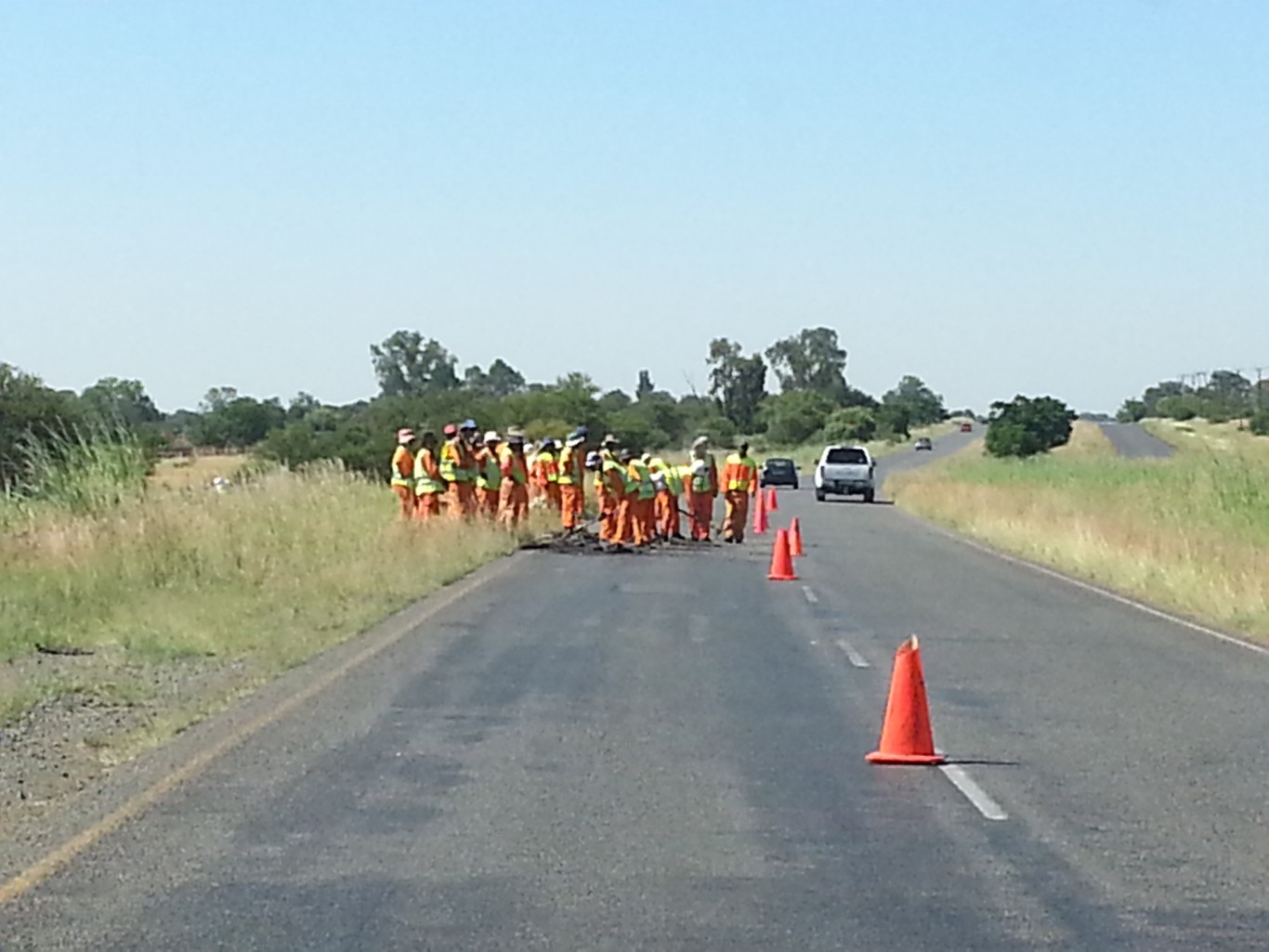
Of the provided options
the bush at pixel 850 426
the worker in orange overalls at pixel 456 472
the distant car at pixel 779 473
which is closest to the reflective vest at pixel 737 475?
the worker in orange overalls at pixel 456 472

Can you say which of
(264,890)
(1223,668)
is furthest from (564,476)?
(264,890)

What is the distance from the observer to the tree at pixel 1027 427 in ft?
359

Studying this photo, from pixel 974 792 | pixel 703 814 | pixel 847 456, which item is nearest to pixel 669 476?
pixel 974 792

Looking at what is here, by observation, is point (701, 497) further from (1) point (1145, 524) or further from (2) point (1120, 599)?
(2) point (1120, 599)

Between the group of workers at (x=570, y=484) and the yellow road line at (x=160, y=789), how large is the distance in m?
13.4

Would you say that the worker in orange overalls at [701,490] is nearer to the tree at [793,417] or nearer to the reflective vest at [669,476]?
the reflective vest at [669,476]

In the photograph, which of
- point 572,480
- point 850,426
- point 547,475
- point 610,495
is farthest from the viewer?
point 850,426

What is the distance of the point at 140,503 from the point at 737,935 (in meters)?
20.9

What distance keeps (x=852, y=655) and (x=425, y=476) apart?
14.5m

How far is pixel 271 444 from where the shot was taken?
5931cm

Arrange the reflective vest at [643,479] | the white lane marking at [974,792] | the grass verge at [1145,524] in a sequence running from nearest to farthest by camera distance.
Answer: the white lane marking at [974,792] → the grass verge at [1145,524] → the reflective vest at [643,479]

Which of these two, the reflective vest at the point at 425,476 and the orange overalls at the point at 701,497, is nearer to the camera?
the reflective vest at the point at 425,476

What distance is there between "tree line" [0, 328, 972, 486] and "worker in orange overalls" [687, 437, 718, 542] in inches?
376

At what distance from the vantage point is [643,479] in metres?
32.0
